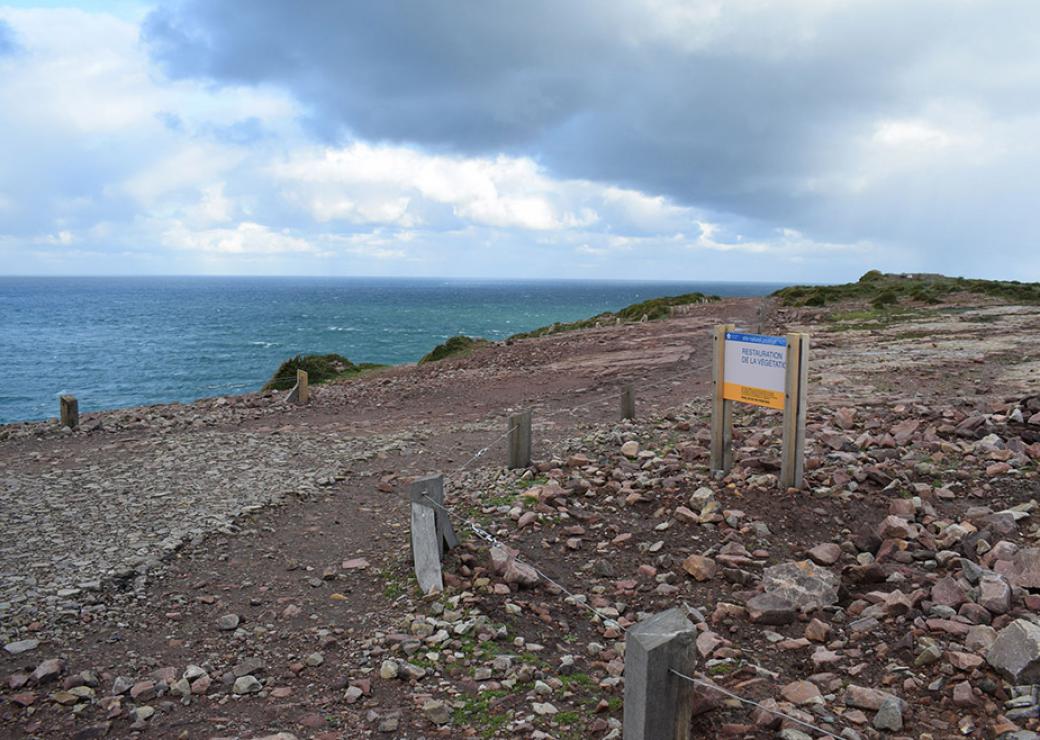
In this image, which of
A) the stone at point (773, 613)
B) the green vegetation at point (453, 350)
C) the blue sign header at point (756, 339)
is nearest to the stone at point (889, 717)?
the stone at point (773, 613)

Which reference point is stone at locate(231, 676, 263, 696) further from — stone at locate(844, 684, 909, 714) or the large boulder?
the large boulder

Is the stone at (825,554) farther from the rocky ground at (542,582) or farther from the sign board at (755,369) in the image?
the sign board at (755,369)

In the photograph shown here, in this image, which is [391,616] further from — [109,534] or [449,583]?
[109,534]

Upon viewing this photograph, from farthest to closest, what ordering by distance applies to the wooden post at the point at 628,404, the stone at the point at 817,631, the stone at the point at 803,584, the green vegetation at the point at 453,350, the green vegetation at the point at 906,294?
the green vegetation at the point at 906,294 < the green vegetation at the point at 453,350 < the wooden post at the point at 628,404 < the stone at the point at 803,584 < the stone at the point at 817,631

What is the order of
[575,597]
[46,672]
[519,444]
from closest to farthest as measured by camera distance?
[46,672]
[575,597]
[519,444]

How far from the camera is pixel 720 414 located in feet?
29.7

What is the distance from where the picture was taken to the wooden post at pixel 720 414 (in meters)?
8.97

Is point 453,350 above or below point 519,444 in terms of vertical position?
below

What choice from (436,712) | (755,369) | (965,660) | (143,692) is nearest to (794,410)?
(755,369)

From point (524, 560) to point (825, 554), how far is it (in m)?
2.82

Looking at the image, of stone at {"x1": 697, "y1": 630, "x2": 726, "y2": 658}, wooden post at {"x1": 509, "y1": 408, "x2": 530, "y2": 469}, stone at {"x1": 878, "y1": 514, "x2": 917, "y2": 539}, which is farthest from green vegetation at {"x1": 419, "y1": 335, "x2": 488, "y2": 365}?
stone at {"x1": 697, "y1": 630, "x2": 726, "y2": 658}

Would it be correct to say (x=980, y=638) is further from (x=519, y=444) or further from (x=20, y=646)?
(x=20, y=646)

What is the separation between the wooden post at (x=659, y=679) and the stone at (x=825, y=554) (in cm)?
334

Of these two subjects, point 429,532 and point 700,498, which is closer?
point 429,532
